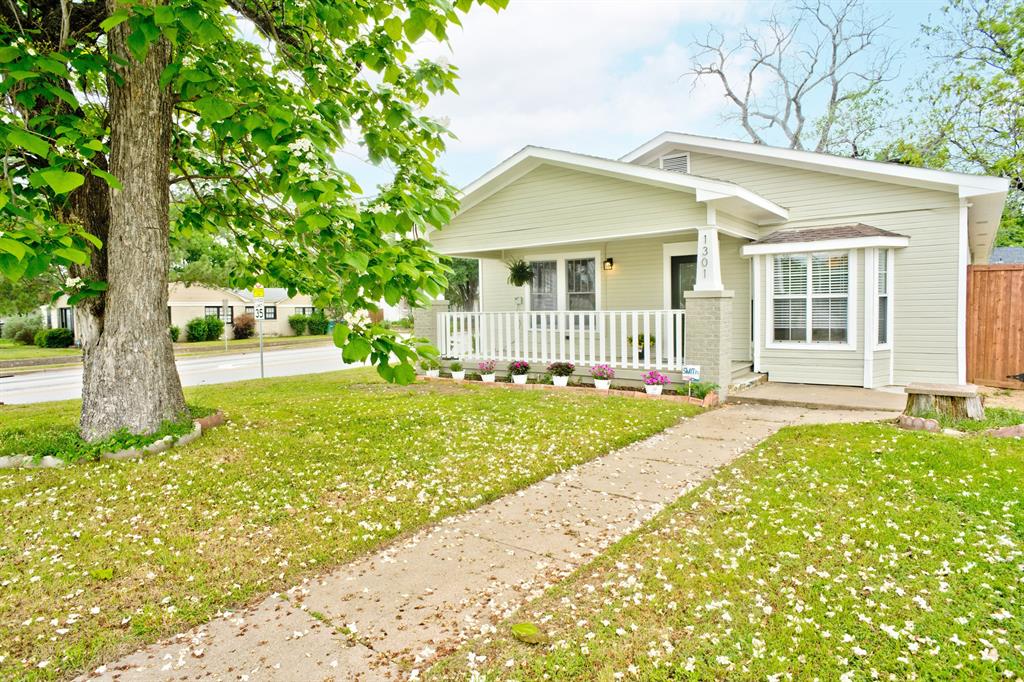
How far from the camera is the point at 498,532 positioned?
3.87m

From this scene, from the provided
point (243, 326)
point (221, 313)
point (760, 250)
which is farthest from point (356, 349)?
point (221, 313)

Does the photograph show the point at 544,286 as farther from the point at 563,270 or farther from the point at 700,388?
the point at 700,388

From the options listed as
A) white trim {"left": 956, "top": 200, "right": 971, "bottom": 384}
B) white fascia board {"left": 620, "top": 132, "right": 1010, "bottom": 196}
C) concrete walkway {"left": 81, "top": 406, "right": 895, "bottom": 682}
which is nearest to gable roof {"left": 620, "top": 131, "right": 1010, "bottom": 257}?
white fascia board {"left": 620, "top": 132, "right": 1010, "bottom": 196}

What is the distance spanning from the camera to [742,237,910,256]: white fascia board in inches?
342

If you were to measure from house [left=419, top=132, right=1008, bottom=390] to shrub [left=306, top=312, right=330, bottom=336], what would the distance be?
30220 millimetres

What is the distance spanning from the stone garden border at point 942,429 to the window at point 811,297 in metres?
2.87

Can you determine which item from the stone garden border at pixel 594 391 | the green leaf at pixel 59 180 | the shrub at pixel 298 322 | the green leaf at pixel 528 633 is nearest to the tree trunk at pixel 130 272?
the green leaf at pixel 59 180

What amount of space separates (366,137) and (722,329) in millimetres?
5926

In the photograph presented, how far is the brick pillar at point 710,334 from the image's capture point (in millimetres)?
8586

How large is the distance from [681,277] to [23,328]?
122ft

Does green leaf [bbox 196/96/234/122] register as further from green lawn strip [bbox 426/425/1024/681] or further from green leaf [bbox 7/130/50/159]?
green lawn strip [bbox 426/425/1024/681]

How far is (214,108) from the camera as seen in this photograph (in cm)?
402

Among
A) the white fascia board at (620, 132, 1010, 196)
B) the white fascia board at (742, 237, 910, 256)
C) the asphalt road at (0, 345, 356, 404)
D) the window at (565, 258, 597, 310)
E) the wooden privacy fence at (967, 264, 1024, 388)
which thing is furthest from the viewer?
the asphalt road at (0, 345, 356, 404)

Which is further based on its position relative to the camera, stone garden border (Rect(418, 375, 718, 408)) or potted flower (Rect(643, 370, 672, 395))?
potted flower (Rect(643, 370, 672, 395))
